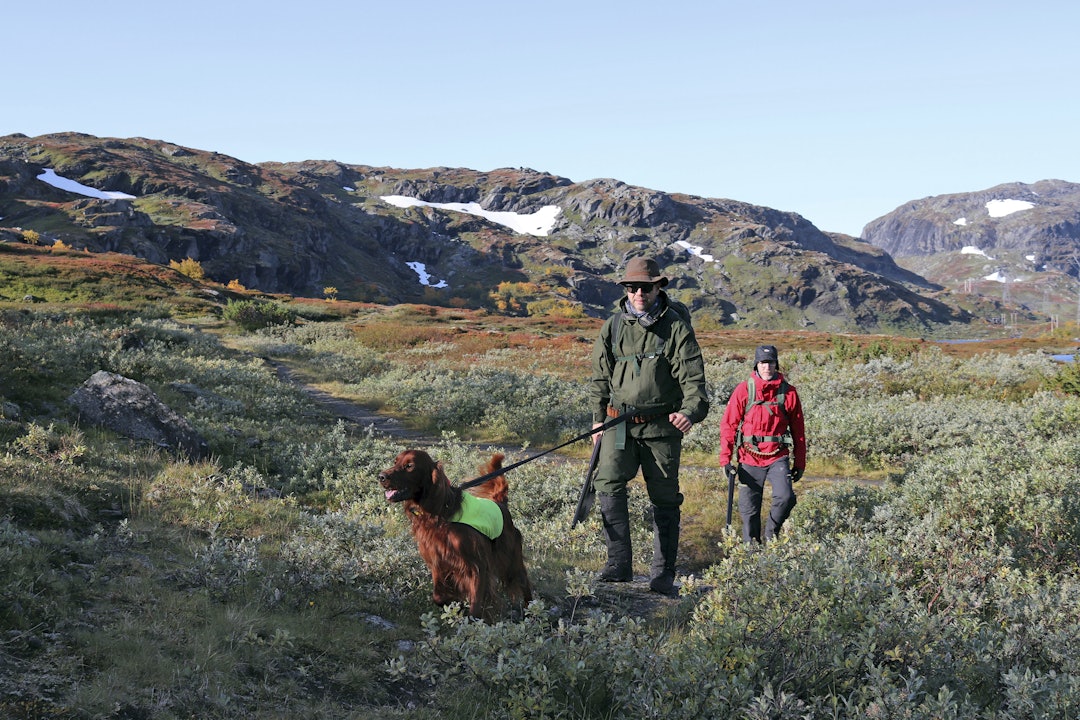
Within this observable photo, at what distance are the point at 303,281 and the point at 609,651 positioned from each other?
143079 millimetres

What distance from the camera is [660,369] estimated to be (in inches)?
219

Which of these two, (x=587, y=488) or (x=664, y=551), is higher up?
(x=587, y=488)

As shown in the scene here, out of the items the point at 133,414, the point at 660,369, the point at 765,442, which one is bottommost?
the point at 133,414

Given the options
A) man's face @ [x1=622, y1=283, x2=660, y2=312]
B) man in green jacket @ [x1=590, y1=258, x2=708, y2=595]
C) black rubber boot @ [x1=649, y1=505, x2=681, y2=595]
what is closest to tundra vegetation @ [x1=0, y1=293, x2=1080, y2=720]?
black rubber boot @ [x1=649, y1=505, x2=681, y2=595]

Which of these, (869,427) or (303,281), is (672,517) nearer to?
(869,427)

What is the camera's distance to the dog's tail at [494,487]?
199 inches

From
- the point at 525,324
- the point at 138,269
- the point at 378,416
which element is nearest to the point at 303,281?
the point at 138,269

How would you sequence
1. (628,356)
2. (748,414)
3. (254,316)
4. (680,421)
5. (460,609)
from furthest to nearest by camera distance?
(254,316) → (748,414) → (628,356) → (680,421) → (460,609)

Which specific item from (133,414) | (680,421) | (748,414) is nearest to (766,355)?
(748,414)

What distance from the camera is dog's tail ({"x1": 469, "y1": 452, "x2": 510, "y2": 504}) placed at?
16.5 feet

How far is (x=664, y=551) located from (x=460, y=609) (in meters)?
2.40

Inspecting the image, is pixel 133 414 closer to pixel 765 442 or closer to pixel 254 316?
pixel 765 442

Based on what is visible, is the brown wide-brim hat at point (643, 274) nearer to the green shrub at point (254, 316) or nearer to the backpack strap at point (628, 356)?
the backpack strap at point (628, 356)

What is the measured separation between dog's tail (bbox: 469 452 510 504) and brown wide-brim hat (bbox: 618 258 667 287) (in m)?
1.82
